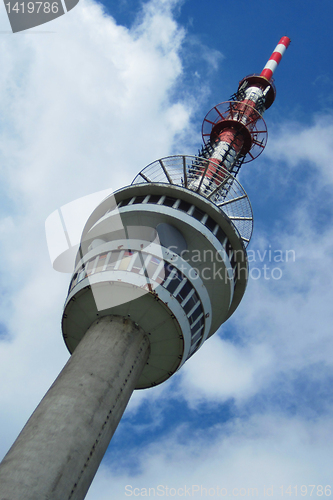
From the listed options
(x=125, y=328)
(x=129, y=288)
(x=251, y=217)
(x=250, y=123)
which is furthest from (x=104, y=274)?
(x=250, y=123)

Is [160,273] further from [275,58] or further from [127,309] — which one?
[275,58]

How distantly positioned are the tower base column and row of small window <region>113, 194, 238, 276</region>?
8236 millimetres

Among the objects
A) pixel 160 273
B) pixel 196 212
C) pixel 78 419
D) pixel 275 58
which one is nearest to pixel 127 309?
pixel 160 273

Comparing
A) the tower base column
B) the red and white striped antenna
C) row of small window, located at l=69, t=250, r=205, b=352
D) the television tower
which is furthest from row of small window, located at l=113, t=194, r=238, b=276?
the red and white striped antenna

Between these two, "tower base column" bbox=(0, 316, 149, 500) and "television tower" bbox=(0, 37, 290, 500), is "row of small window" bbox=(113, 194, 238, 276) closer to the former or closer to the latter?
"television tower" bbox=(0, 37, 290, 500)

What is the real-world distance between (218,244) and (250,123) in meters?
23.5

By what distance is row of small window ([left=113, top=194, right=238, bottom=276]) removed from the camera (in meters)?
25.5

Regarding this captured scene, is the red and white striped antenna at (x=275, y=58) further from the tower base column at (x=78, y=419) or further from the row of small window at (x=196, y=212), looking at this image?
the tower base column at (x=78, y=419)

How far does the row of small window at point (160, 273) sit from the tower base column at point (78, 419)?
9.05ft

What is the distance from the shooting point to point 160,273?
70.6 feet

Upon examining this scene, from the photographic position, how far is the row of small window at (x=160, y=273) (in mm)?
21406

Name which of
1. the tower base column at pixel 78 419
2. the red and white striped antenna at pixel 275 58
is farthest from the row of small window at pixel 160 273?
the red and white striped antenna at pixel 275 58

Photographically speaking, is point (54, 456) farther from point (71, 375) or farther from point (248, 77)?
point (248, 77)

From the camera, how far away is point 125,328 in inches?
825
